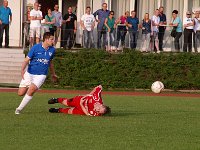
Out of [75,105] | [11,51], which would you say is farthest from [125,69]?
[75,105]

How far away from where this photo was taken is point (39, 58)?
17000 mm

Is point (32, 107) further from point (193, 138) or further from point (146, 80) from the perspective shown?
point (146, 80)

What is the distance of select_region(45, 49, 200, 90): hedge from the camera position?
29219mm

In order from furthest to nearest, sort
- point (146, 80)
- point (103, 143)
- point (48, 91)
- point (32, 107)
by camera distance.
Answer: point (146, 80), point (48, 91), point (32, 107), point (103, 143)

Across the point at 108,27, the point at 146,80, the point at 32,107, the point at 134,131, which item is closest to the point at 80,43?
the point at 108,27

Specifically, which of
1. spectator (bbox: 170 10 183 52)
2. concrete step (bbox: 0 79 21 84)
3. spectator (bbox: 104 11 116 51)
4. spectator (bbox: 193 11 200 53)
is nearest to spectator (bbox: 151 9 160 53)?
spectator (bbox: 170 10 183 52)

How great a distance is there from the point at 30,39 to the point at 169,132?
16534 millimetres

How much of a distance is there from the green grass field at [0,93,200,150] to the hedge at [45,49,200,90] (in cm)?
901

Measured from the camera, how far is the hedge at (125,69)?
2922cm

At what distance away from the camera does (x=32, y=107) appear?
62.5 ft

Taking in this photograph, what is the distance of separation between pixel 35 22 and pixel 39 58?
12827 mm

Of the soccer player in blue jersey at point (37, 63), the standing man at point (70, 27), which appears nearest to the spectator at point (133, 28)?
the standing man at point (70, 27)

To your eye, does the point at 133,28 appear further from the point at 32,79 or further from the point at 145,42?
the point at 32,79

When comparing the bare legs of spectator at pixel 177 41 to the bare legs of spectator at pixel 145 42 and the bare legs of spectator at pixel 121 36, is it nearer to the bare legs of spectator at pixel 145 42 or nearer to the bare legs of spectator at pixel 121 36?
the bare legs of spectator at pixel 145 42
